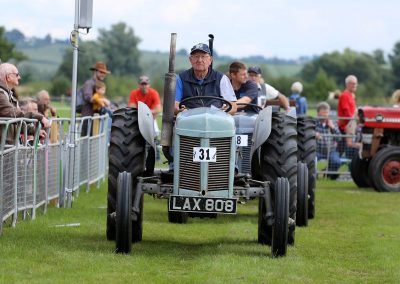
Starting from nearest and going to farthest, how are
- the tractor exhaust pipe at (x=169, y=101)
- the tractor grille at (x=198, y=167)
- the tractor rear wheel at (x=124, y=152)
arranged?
the tractor grille at (x=198, y=167) < the tractor exhaust pipe at (x=169, y=101) < the tractor rear wheel at (x=124, y=152)

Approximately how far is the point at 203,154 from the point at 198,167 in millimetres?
152

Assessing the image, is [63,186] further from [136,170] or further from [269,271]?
[269,271]

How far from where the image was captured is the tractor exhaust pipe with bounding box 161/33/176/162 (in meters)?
13.2

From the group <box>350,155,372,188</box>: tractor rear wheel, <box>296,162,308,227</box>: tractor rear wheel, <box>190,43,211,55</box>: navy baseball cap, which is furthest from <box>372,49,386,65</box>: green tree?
<box>190,43,211,55</box>: navy baseball cap

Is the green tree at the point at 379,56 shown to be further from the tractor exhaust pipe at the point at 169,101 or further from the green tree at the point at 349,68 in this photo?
the tractor exhaust pipe at the point at 169,101

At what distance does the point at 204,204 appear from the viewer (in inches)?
504

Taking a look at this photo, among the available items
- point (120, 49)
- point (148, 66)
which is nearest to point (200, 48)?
point (120, 49)

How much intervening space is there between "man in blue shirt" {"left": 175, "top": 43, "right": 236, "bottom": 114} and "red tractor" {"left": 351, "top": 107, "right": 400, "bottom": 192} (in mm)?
10693

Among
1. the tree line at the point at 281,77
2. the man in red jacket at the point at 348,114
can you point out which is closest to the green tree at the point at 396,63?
the tree line at the point at 281,77

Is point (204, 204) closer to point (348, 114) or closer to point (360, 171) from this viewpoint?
point (360, 171)

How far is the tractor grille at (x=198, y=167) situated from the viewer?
510 inches

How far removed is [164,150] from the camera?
1355 cm

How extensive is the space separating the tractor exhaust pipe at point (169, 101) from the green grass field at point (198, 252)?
1.23 m

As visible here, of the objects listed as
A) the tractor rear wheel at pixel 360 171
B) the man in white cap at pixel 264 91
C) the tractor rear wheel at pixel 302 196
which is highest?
the man in white cap at pixel 264 91
